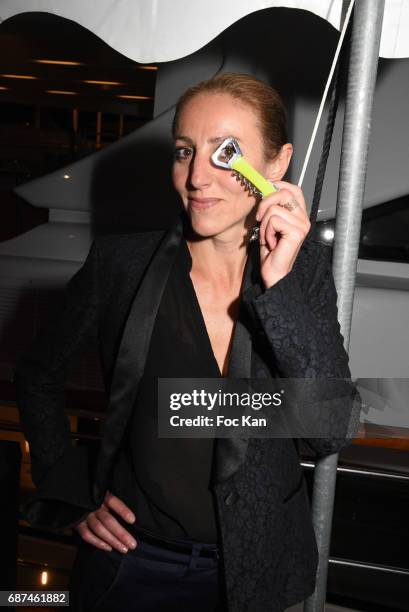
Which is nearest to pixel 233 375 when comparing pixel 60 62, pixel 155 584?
pixel 155 584

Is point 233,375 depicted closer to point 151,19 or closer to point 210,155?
point 210,155

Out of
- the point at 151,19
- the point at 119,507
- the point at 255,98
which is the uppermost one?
the point at 151,19

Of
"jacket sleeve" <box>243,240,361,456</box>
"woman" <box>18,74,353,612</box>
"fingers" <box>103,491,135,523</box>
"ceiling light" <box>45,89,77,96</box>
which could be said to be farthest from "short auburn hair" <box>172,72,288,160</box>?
"ceiling light" <box>45,89,77,96</box>

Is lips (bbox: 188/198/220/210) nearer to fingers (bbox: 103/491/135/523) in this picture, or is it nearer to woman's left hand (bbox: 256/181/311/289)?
woman's left hand (bbox: 256/181/311/289)

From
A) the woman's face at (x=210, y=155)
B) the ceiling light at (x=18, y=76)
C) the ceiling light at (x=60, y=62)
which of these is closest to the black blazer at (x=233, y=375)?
the woman's face at (x=210, y=155)

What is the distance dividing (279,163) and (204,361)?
40 cm

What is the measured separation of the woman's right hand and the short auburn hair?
0.69 metres

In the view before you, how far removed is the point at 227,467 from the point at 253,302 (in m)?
0.28

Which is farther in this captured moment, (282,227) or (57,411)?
(57,411)

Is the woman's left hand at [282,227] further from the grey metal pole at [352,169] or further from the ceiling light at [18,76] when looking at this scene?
the ceiling light at [18,76]

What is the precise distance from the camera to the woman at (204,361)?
36.6 inches

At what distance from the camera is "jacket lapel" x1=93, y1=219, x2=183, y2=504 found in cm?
99

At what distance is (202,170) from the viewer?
0.97 meters

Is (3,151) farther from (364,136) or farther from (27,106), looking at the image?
(364,136)
